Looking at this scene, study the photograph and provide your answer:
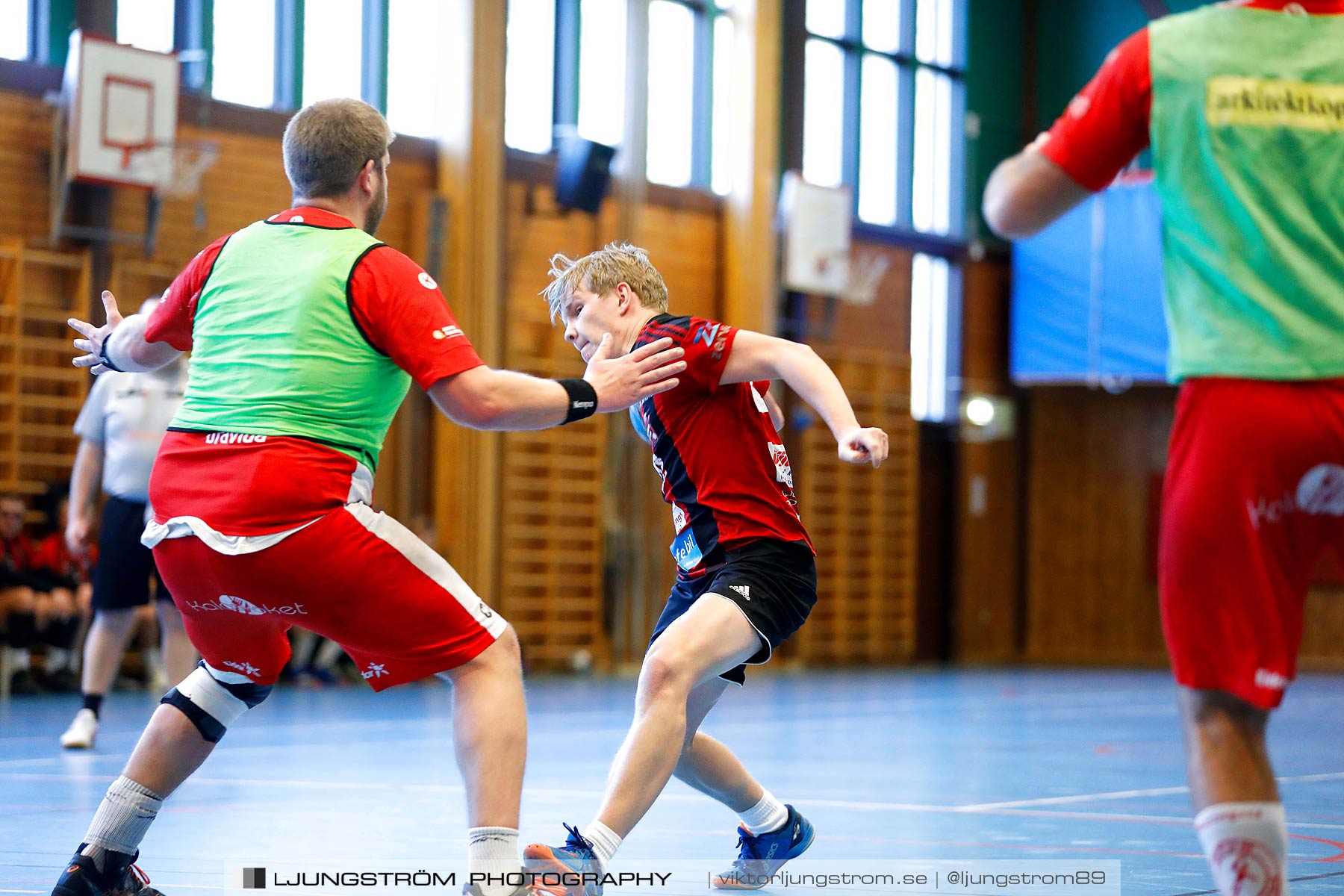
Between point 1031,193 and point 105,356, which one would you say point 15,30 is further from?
point 1031,193

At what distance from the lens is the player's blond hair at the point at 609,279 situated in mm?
4355

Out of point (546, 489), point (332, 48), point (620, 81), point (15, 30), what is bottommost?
point (546, 489)

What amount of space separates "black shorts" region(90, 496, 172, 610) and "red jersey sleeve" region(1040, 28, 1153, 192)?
5.63 meters

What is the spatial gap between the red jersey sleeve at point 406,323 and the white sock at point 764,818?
5.38ft

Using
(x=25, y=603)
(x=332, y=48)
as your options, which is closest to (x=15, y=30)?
(x=332, y=48)

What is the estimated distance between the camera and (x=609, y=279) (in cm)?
435

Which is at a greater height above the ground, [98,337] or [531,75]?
[531,75]

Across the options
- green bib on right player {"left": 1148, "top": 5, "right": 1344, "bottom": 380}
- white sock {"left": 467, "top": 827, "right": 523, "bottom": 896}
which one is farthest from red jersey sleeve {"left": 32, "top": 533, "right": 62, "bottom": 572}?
green bib on right player {"left": 1148, "top": 5, "right": 1344, "bottom": 380}

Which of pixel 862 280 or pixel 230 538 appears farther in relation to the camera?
pixel 862 280

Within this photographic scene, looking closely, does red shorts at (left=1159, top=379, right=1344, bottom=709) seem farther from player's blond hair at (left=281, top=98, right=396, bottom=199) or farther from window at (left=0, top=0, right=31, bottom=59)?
window at (left=0, top=0, right=31, bottom=59)

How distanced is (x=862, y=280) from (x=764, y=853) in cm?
1550

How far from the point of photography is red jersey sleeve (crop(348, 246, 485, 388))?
11.3ft

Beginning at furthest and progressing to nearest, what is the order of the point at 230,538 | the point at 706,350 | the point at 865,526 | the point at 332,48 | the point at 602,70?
the point at 865,526, the point at 602,70, the point at 332,48, the point at 706,350, the point at 230,538

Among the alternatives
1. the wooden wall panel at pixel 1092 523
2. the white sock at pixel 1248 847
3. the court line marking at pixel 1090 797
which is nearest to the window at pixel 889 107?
the wooden wall panel at pixel 1092 523
